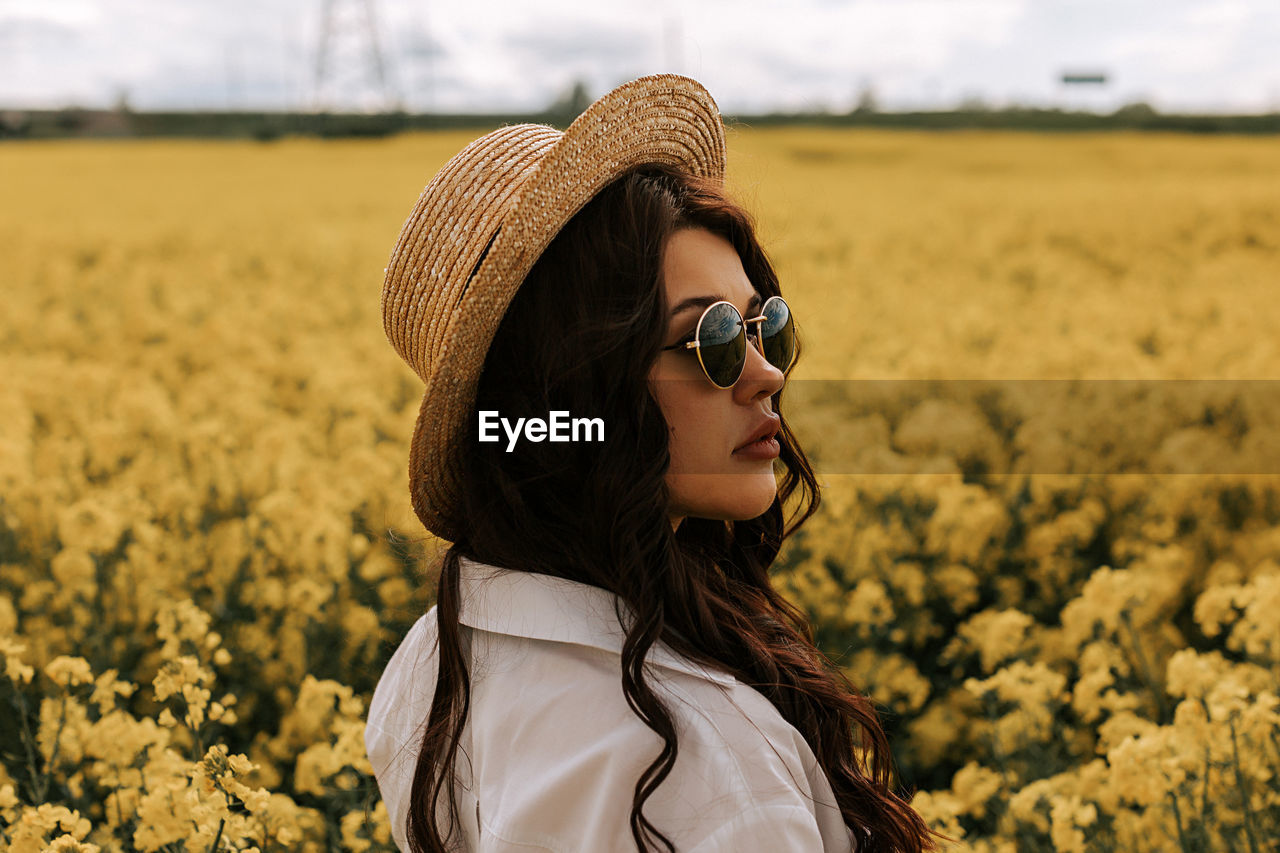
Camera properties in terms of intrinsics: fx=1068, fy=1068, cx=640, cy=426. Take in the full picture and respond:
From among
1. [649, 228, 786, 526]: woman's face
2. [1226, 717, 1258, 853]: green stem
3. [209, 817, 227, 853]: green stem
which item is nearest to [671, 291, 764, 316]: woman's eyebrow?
[649, 228, 786, 526]: woman's face

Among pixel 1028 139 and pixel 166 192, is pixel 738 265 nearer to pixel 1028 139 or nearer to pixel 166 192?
pixel 166 192

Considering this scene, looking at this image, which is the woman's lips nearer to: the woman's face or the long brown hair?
the woman's face

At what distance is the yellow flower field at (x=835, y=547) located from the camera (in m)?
1.97

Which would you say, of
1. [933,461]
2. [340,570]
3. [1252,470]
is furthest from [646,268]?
[1252,470]

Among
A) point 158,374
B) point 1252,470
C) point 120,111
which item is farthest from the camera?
point 120,111

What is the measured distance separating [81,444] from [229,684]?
2.06 metres

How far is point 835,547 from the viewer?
385cm

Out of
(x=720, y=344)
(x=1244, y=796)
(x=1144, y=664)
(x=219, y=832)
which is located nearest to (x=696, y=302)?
(x=720, y=344)

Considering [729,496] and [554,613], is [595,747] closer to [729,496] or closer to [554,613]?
[554,613]

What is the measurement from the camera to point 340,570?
3.26 metres

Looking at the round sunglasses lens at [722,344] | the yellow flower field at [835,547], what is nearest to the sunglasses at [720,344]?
the round sunglasses lens at [722,344]

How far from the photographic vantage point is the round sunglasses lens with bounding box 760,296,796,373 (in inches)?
49.5

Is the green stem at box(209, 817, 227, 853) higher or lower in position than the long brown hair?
lower

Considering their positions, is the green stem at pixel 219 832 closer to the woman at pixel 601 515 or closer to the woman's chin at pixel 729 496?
the woman at pixel 601 515
